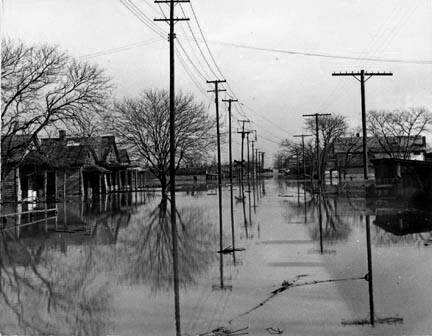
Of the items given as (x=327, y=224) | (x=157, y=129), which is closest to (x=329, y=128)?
(x=157, y=129)

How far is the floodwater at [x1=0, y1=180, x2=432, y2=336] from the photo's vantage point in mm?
5957

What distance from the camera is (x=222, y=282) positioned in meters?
8.25

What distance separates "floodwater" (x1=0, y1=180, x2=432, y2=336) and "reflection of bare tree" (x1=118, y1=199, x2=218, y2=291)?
3 cm

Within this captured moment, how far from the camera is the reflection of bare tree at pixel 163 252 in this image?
348 inches

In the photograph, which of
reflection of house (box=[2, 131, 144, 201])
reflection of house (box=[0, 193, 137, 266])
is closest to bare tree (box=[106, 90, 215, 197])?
reflection of house (box=[2, 131, 144, 201])

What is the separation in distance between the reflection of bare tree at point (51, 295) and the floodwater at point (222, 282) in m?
0.02

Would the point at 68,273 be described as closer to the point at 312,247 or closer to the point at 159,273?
the point at 159,273

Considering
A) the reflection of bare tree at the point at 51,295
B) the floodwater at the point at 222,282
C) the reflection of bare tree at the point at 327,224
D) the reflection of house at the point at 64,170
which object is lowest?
the reflection of bare tree at the point at 51,295

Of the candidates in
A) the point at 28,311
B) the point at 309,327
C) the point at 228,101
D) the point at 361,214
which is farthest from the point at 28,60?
the point at 228,101

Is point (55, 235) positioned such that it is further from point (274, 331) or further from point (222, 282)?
point (274, 331)

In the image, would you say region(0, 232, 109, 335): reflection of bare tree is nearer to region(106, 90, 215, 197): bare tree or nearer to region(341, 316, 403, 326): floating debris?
region(341, 316, 403, 326): floating debris

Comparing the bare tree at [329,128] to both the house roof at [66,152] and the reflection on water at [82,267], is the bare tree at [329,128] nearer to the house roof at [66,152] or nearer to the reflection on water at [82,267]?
the house roof at [66,152]

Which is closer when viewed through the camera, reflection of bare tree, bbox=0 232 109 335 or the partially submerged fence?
reflection of bare tree, bbox=0 232 109 335

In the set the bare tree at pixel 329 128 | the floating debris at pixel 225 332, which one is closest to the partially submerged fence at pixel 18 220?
the floating debris at pixel 225 332
